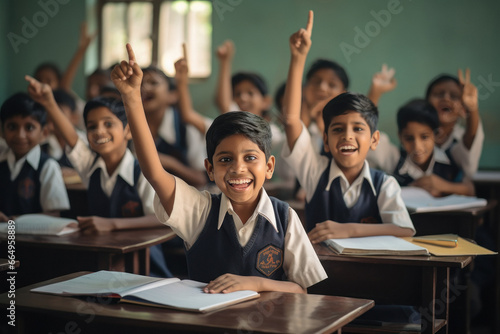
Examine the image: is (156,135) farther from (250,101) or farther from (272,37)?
(272,37)

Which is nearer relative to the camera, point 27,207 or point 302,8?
point 27,207

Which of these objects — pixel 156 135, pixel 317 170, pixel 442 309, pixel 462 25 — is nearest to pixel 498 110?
pixel 462 25

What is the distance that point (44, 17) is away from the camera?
23.1ft

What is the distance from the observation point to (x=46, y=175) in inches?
116

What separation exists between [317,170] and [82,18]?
496 centimetres

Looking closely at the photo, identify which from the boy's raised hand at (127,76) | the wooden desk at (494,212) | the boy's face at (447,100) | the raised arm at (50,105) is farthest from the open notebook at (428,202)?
the raised arm at (50,105)

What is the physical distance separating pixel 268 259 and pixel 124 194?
1130 mm

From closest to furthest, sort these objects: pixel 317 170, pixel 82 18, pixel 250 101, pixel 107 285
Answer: pixel 107 285
pixel 317 170
pixel 250 101
pixel 82 18

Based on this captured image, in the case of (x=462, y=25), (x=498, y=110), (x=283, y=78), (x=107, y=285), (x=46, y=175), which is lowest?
(x=107, y=285)

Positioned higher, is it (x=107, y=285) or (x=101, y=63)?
(x=101, y=63)

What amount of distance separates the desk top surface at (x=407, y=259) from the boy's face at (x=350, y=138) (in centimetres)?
49

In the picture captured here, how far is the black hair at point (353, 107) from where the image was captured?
2361mm

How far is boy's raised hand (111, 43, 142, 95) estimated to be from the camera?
5.38ft

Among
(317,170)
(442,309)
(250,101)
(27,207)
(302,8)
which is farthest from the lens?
(302,8)
